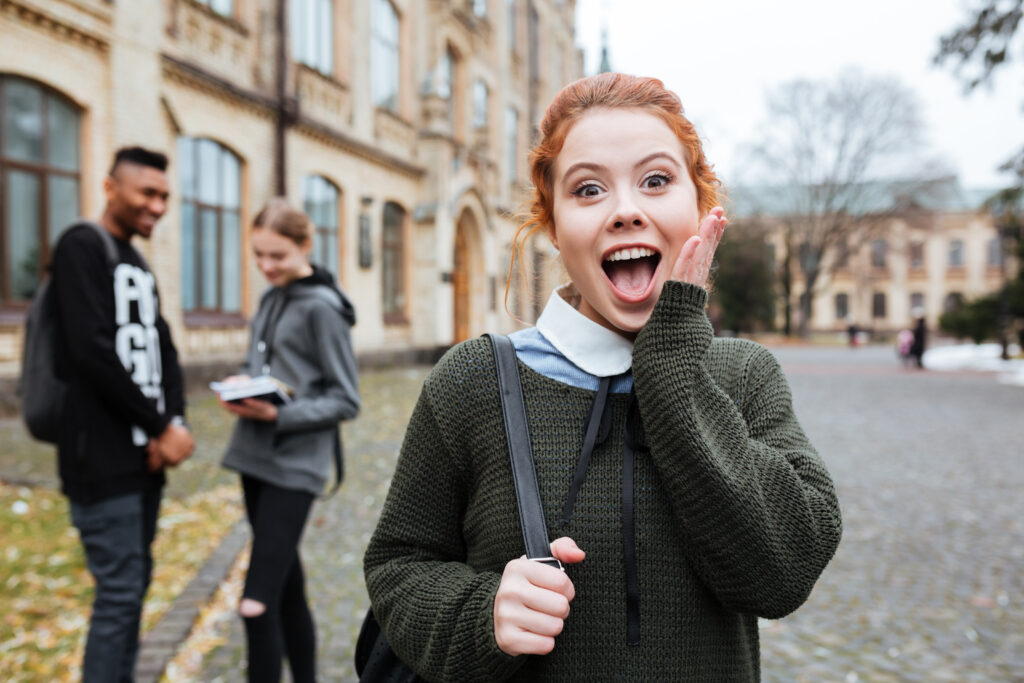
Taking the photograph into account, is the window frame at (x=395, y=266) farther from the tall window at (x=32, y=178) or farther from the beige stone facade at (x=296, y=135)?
the tall window at (x=32, y=178)

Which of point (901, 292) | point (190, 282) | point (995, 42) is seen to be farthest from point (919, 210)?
point (190, 282)

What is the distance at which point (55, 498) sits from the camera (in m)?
6.23

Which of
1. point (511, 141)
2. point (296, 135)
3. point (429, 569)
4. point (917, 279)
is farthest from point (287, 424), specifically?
point (917, 279)

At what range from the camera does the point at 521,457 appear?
1309mm

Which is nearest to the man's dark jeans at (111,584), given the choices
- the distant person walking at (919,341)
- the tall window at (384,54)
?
the tall window at (384,54)

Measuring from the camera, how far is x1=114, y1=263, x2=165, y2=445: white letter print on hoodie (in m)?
2.84

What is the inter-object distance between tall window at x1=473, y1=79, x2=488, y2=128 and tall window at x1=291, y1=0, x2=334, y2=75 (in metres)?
7.92

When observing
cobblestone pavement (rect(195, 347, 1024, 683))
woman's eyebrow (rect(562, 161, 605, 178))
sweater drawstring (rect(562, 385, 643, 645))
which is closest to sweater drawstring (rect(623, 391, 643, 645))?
sweater drawstring (rect(562, 385, 643, 645))

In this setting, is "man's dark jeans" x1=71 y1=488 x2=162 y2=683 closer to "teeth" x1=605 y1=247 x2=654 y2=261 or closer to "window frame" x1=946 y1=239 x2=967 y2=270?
"teeth" x1=605 y1=247 x2=654 y2=261

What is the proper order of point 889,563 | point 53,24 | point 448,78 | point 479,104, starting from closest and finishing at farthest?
point 889,563, point 53,24, point 448,78, point 479,104

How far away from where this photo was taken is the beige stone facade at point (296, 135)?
10742mm

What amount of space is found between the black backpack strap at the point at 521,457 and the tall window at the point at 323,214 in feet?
52.3

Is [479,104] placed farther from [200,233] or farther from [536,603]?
[536,603]

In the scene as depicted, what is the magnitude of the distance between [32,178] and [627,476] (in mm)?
11540
